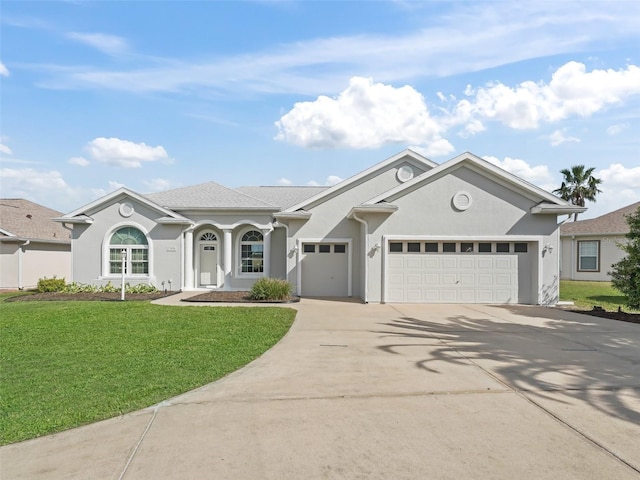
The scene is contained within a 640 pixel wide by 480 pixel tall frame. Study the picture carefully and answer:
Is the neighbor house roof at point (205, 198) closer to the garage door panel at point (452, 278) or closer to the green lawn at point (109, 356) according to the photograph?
the garage door panel at point (452, 278)

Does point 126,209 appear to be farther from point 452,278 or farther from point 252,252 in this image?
point 452,278

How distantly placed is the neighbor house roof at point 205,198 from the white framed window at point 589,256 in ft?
64.1

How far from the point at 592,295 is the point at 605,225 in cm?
756

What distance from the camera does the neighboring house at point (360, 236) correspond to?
15.2m

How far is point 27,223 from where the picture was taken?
78.5ft

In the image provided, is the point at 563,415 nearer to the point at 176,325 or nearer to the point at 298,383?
the point at 298,383

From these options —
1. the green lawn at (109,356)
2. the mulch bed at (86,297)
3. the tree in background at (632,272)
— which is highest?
the tree in background at (632,272)

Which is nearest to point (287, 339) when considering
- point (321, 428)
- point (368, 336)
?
point (368, 336)

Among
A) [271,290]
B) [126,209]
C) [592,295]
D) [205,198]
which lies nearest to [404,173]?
[271,290]

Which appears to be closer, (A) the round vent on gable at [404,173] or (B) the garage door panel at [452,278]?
(B) the garage door panel at [452,278]

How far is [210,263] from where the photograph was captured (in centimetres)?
1997

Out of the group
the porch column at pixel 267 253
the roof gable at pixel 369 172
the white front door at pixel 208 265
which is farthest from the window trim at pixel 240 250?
the roof gable at pixel 369 172

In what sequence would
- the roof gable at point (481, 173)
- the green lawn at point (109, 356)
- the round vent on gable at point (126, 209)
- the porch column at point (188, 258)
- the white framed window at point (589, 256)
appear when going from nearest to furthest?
the green lawn at point (109, 356) < the roof gable at point (481, 173) < the round vent on gable at point (126, 209) < the porch column at point (188, 258) < the white framed window at point (589, 256)

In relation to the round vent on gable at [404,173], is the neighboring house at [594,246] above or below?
below
